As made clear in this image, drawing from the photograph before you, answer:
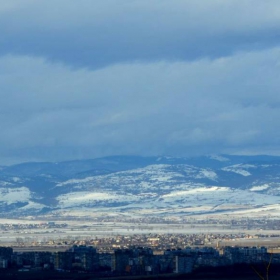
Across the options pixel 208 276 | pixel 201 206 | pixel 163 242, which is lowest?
pixel 208 276

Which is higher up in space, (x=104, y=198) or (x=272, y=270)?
(x=104, y=198)

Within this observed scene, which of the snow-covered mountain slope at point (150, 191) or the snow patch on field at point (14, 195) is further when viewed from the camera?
the snow patch on field at point (14, 195)

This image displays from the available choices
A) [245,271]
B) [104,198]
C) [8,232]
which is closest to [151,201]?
[104,198]

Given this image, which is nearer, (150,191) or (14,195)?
(14,195)

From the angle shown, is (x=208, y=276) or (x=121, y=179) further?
→ (x=121, y=179)

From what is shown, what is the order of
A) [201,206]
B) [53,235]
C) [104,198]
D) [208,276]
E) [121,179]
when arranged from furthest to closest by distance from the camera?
[121,179] → [104,198] → [201,206] → [53,235] → [208,276]

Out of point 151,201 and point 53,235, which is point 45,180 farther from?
point 53,235

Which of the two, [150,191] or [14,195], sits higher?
[150,191]

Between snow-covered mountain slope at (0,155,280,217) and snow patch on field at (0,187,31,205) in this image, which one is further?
snow patch on field at (0,187,31,205)
